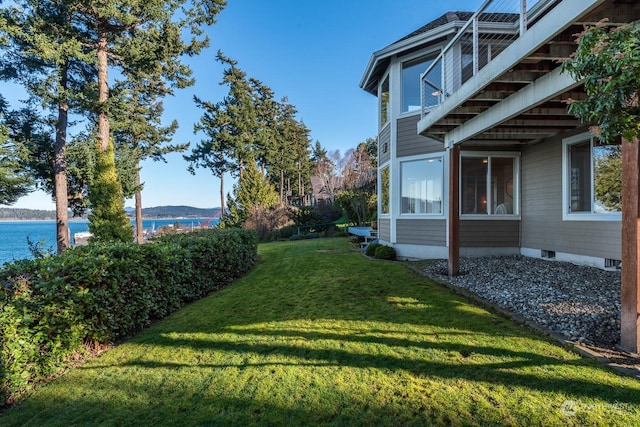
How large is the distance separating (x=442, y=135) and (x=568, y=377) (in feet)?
19.7

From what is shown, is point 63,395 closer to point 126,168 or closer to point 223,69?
point 126,168

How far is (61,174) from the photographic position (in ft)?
53.4

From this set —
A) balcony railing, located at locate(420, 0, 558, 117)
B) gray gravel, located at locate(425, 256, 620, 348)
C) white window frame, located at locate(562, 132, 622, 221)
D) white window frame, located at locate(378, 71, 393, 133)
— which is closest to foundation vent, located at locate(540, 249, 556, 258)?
gray gravel, located at locate(425, 256, 620, 348)

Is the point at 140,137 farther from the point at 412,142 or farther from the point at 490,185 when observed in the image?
the point at 490,185

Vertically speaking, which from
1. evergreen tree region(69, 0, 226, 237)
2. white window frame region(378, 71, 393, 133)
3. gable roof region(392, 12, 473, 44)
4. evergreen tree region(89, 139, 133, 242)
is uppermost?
evergreen tree region(69, 0, 226, 237)

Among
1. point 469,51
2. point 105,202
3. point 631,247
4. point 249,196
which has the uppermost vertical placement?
point 469,51

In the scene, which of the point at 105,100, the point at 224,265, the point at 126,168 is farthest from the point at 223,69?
the point at 224,265

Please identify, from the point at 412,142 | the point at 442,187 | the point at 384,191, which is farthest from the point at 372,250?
the point at 412,142

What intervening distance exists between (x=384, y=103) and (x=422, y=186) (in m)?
3.75

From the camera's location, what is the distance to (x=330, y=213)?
27.0 m

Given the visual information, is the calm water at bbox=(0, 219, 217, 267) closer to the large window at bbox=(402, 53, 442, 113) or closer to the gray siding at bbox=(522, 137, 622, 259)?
the large window at bbox=(402, 53, 442, 113)

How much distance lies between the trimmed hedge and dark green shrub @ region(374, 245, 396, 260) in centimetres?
569

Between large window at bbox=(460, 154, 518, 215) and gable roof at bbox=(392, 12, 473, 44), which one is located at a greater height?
gable roof at bbox=(392, 12, 473, 44)

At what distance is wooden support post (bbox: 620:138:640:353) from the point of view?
3070 mm
